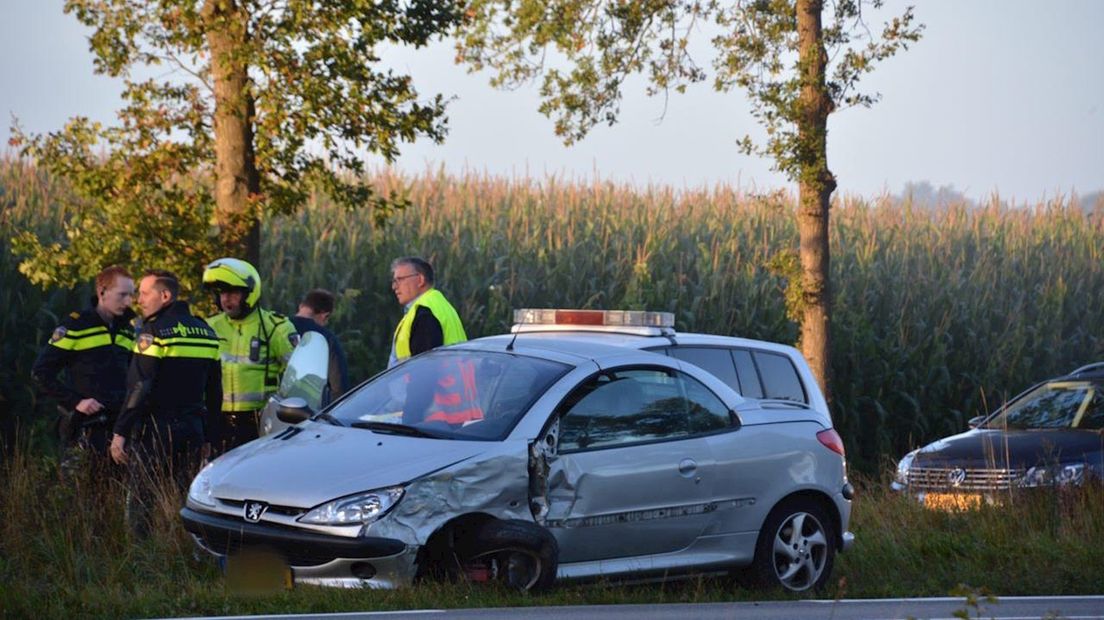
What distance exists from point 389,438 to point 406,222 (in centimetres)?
1116

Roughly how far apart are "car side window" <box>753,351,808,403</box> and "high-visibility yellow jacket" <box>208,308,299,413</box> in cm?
324

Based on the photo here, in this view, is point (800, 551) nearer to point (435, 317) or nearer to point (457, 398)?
point (457, 398)

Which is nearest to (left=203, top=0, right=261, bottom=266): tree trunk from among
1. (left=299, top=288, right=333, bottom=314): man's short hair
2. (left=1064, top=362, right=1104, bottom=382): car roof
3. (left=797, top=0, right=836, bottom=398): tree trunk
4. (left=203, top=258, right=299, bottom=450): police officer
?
(left=299, top=288, right=333, bottom=314): man's short hair

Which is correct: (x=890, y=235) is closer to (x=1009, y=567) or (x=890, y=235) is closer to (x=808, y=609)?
(x=1009, y=567)

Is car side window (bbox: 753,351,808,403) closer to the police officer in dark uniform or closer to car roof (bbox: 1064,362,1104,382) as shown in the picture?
the police officer in dark uniform

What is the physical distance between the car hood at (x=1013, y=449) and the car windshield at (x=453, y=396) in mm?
5979

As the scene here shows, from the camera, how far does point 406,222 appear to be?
19141 mm

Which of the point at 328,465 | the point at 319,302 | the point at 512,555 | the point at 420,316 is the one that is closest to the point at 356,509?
the point at 328,465

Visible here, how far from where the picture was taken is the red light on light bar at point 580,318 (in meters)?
9.60

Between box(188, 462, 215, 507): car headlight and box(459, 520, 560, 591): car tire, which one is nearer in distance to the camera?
box(459, 520, 560, 591): car tire

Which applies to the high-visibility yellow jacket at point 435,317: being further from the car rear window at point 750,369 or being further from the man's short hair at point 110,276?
the man's short hair at point 110,276

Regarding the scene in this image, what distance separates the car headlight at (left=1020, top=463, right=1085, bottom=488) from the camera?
12.7m

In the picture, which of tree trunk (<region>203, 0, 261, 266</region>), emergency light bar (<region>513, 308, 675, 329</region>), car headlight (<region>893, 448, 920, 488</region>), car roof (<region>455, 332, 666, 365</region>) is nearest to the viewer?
car roof (<region>455, 332, 666, 365</region>)

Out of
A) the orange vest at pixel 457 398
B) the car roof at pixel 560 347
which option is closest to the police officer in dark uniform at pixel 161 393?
the car roof at pixel 560 347
